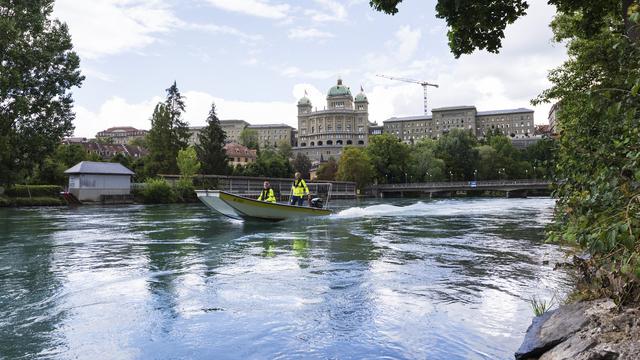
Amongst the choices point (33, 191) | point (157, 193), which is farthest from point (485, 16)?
point (157, 193)

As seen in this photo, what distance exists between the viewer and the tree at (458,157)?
116 m

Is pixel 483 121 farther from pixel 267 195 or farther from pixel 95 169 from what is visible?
pixel 267 195

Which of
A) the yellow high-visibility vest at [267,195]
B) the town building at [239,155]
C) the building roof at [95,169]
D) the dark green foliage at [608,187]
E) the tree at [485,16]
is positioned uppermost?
the town building at [239,155]

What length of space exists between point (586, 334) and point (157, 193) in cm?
5676

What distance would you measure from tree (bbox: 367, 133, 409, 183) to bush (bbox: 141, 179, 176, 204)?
60516 mm

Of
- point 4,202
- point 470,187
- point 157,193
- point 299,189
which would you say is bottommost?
point 470,187

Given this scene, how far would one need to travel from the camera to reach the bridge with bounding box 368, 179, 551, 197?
3644 inches

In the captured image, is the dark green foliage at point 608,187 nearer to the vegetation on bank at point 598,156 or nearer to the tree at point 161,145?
the vegetation on bank at point 598,156

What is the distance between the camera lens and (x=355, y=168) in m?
102

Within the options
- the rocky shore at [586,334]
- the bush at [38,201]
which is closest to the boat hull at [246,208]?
the rocky shore at [586,334]

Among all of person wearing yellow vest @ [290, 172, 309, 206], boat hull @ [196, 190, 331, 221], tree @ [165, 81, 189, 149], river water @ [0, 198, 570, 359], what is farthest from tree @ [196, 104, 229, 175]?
river water @ [0, 198, 570, 359]

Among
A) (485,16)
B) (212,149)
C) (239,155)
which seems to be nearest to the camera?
(485,16)

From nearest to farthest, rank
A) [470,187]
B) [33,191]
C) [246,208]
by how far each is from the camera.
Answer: [246,208] → [33,191] → [470,187]

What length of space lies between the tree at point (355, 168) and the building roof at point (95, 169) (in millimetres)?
53303
